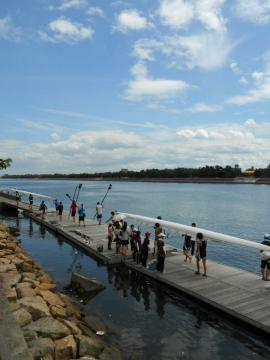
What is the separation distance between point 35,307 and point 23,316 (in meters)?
0.91

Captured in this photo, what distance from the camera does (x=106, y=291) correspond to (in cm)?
1766

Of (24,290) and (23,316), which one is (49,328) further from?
(24,290)

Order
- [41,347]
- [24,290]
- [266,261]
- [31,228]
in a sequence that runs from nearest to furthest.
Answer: [41,347] → [24,290] → [266,261] → [31,228]

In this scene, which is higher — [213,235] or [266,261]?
[213,235]

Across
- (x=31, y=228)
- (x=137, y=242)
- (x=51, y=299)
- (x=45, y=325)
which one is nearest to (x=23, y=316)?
(x=45, y=325)

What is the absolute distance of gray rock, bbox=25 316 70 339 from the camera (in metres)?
A: 10.3

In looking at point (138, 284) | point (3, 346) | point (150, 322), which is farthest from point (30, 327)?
point (138, 284)

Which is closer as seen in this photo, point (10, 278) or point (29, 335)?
point (29, 335)

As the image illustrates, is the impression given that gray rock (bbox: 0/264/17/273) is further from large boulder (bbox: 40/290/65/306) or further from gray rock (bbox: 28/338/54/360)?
gray rock (bbox: 28/338/54/360)

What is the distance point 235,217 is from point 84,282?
40.7 m

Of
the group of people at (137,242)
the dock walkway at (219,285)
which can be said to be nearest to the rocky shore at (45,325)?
the dock walkway at (219,285)

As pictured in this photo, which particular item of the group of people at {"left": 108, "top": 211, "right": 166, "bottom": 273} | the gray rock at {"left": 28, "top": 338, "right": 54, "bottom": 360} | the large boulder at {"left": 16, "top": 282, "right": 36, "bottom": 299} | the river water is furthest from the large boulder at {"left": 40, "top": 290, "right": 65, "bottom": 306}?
the group of people at {"left": 108, "top": 211, "right": 166, "bottom": 273}

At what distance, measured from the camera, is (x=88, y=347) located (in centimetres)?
1027

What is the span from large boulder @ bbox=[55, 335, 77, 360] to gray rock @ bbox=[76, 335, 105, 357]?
21 centimetres
